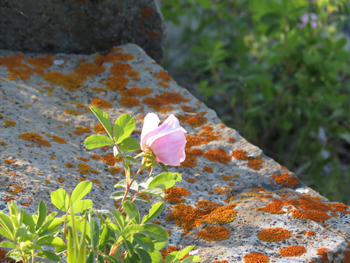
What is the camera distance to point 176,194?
1.62 m

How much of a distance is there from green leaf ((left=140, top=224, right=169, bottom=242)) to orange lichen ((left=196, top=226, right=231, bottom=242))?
0.40 metres

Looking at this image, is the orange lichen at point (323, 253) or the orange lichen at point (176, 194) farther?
the orange lichen at point (176, 194)

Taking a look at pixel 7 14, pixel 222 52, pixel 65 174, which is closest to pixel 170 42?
pixel 222 52

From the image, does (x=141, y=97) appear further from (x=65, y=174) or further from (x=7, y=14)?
(x=7, y=14)

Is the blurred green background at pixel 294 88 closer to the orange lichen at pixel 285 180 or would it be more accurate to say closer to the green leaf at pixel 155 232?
the orange lichen at pixel 285 180

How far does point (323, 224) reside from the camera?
1425 millimetres

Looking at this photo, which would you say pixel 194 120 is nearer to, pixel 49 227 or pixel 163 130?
pixel 163 130

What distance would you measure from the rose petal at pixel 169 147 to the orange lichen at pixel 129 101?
1086mm

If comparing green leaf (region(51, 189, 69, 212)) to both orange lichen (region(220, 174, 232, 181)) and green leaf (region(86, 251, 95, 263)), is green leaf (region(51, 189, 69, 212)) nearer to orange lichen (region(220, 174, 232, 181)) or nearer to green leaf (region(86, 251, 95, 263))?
green leaf (region(86, 251, 95, 263))

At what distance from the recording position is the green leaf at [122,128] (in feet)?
3.72

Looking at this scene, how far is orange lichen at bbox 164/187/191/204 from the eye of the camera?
1587mm

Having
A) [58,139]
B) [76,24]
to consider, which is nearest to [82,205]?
[58,139]

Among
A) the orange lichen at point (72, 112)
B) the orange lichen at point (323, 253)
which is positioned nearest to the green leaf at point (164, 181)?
the orange lichen at point (323, 253)

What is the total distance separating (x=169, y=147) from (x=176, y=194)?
604mm
